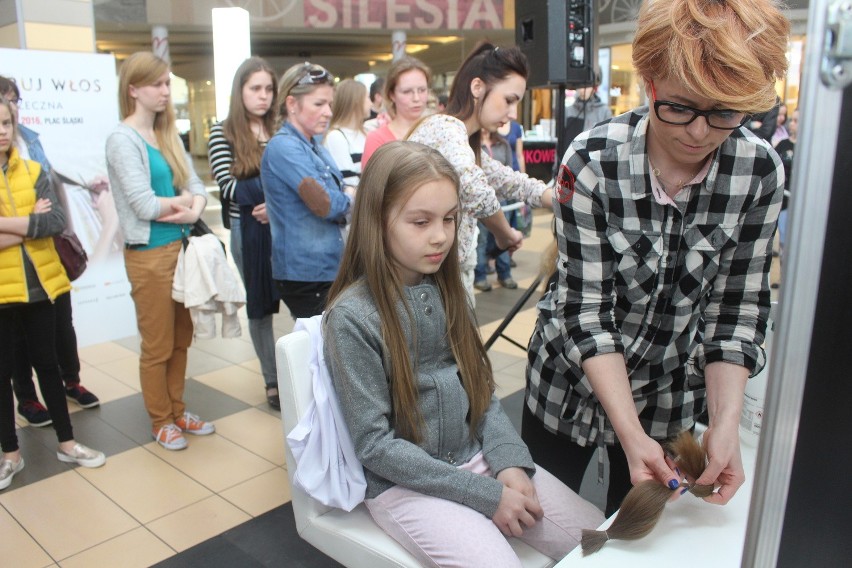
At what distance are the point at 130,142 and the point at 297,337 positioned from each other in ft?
4.90

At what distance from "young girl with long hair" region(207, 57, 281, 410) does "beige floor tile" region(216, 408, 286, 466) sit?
0.33ft

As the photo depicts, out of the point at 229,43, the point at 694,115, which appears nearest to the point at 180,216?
the point at 694,115

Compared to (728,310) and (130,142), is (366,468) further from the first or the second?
(130,142)

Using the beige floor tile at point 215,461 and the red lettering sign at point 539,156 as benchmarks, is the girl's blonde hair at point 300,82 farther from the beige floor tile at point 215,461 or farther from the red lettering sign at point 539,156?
the red lettering sign at point 539,156

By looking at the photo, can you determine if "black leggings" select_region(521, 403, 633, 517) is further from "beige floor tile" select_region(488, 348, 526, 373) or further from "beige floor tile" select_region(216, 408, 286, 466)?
"beige floor tile" select_region(488, 348, 526, 373)

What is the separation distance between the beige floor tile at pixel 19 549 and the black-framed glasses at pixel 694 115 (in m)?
2.01

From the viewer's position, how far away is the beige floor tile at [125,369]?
3.31 meters

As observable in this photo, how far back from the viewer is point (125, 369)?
3.48 metres

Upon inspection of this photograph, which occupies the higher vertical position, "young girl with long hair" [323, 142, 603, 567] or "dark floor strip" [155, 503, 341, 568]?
"young girl with long hair" [323, 142, 603, 567]

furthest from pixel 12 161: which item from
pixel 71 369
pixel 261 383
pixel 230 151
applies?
pixel 261 383

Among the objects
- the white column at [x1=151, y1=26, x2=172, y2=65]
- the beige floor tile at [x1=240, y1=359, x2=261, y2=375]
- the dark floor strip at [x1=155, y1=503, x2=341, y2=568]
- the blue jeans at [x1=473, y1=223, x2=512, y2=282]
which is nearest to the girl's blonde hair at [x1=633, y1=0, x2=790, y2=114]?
the dark floor strip at [x1=155, y1=503, x2=341, y2=568]

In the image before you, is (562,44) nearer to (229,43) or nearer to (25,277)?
(25,277)

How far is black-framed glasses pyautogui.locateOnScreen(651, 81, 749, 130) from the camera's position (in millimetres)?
873

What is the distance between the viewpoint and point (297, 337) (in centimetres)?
124
